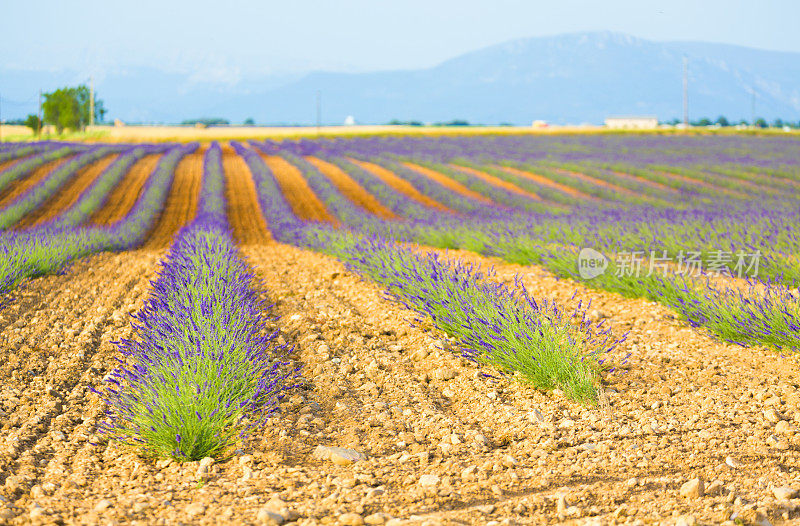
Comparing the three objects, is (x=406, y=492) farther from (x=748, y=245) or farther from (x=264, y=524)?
(x=748, y=245)

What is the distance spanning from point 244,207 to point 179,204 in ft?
5.41

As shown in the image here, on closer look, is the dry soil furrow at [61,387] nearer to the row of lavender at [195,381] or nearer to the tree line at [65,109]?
the row of lavender at [195,381]

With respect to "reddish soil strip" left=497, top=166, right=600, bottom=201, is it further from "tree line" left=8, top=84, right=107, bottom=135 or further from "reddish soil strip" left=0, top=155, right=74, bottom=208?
"tree line" left=8, top=84, right=107, bottom=135

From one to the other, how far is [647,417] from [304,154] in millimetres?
28926

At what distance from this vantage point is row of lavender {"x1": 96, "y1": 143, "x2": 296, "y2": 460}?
9.55 ft

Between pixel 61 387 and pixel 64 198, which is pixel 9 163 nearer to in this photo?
pixel 64 198

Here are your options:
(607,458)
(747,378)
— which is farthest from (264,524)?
(747,378)

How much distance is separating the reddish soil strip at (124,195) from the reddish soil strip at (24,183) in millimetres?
2149

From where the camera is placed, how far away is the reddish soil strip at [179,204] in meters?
12.7

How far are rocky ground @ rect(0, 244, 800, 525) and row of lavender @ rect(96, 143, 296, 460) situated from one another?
0.10m

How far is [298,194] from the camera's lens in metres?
19.1

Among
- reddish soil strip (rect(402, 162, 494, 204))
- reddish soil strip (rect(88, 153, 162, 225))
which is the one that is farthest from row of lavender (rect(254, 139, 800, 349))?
reddish soil strip (rect(402, 162, 494, 204))
